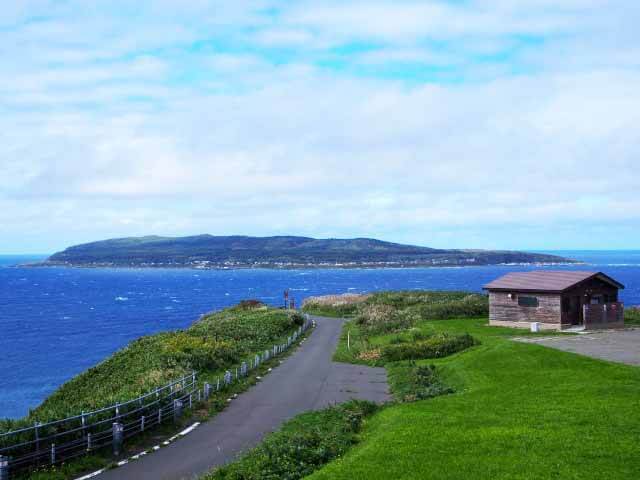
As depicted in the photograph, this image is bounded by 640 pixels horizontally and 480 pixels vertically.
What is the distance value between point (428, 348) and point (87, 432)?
2350 centimetres

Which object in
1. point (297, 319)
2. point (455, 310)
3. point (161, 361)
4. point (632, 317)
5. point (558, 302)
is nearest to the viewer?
point (161, 361)

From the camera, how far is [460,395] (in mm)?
24406

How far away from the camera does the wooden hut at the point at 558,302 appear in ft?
148

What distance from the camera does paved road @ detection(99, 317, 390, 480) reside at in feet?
58.7

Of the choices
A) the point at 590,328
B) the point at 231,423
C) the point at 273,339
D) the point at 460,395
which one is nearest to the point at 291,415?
the point at 231,423

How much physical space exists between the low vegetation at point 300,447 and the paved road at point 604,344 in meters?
15.4

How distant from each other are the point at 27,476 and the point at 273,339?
31.6 m

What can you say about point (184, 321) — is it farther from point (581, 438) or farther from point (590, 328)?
point (581, 438)

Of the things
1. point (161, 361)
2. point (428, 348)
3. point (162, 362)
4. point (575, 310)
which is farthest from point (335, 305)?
point (162, 362)

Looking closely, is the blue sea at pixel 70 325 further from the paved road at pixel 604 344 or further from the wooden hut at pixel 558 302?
the wooden hut at pixel 558 302

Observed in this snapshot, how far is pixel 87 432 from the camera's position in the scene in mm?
19375

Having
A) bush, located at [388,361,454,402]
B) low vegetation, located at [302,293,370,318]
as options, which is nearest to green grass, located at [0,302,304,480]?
bush, located at [388,361,454,402]

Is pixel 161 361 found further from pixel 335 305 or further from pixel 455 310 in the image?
pixel 335 305

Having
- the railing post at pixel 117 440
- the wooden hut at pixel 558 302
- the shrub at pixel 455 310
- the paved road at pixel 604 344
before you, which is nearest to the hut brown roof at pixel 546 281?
the wooden hut at pixel 558 302
